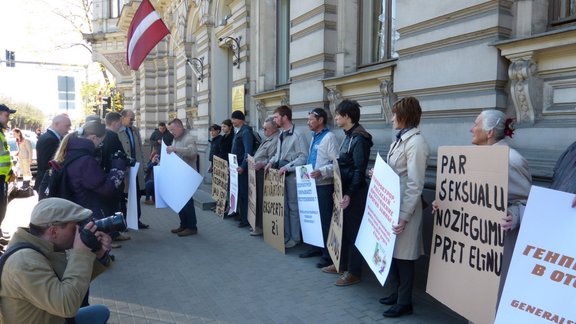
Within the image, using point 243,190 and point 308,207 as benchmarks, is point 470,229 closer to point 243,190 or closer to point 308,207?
point 308,207

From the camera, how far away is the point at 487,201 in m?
3.08

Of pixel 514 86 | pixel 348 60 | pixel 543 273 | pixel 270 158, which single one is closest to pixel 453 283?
pixel 543 273

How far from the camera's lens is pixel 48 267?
7.56 ft

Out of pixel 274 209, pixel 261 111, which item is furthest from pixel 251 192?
pixel 261 111

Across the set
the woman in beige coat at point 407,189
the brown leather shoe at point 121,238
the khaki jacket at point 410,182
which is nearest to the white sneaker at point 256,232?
the brown leather shoe at point 121,238

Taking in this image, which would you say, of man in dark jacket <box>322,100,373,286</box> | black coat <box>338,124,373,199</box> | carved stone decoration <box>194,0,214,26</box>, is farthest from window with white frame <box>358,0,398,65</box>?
carved stone decoration <box>194,0,214,26</box>

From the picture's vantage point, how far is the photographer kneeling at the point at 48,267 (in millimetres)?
2225

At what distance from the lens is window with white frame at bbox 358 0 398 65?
6426 millimetres

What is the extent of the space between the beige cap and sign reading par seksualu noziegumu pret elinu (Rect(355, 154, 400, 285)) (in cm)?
224

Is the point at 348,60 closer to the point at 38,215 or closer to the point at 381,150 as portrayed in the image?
the point at 381,150

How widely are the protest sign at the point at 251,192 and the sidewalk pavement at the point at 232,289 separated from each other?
376 mm

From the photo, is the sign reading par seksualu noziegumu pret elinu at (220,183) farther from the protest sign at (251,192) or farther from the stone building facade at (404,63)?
the stone building facade at (404,63)

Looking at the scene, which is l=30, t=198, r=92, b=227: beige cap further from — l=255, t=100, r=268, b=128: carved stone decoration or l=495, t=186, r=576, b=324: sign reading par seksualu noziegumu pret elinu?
l=255, t=100, r=268, b=128: carved stone decoration

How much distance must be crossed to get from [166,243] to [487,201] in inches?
200
